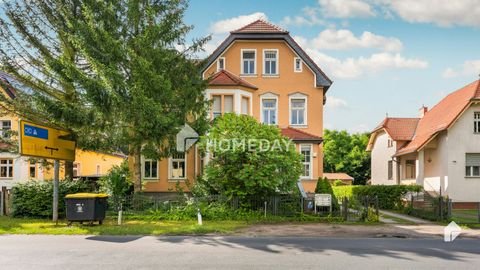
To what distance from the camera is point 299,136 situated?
30406 millimetres

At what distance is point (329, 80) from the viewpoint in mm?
31828

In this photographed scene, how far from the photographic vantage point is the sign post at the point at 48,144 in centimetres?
1869

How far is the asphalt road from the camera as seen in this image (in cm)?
1044

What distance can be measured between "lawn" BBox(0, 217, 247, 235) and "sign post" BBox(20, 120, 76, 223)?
3.97 feet

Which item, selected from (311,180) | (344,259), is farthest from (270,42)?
(344,259)

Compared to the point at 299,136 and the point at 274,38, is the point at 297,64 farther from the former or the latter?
the point at 299,136

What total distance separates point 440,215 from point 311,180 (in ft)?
32.3

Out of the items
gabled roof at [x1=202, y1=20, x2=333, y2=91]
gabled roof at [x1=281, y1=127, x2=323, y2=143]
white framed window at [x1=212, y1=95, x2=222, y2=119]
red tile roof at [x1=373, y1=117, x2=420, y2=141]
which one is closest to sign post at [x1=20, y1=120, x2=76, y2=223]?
white framed window at [x1=212, y1=95, x2=222, y2=119]

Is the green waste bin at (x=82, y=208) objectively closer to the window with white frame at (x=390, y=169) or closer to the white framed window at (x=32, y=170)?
the white framed window at (x=32, y=170)

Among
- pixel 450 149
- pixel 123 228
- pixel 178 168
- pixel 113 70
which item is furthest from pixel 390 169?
pixel 123 228

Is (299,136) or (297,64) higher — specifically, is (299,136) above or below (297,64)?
below

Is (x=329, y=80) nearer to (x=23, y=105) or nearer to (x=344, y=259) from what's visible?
(x=23, y=105)

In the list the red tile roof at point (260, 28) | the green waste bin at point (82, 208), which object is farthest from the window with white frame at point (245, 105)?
the green waste bin at point (82, 208)

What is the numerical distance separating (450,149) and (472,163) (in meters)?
1.72
